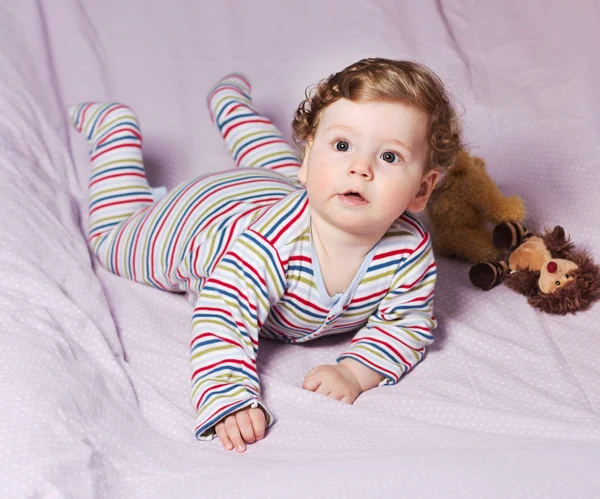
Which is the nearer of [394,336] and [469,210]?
[394,336]

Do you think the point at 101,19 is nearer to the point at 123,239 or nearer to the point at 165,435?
the point at 123,239

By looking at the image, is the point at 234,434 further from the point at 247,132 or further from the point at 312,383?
the point at 247,132

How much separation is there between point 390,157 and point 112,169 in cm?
69

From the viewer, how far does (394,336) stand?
1.27m

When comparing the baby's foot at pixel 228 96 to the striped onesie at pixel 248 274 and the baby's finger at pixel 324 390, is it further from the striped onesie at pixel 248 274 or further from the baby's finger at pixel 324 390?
the baby's finger at pixel 324 390

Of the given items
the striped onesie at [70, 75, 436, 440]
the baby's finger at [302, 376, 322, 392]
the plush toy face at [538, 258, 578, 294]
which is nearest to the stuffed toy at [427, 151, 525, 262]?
the plush toy face at [538, 258, 578, 294]

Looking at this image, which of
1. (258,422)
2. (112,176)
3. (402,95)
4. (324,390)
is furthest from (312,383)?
(112,176)

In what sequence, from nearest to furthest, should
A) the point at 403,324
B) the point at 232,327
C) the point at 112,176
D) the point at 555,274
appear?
1. the point at 232,327
2. the point at 403,324
3. the point at 555,274
4. the point at 112,176

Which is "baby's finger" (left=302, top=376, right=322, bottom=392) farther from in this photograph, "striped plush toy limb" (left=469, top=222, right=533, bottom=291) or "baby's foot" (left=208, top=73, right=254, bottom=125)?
"baby's foot" (left=208, top=73, right=254, bottom=125)

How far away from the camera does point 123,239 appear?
4.90 ft

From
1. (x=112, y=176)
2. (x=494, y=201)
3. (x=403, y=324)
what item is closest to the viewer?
(x=403, y=324)

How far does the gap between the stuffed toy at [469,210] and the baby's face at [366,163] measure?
0.37 m

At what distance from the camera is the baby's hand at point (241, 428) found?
107 cm

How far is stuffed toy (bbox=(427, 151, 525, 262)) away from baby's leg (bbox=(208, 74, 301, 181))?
0.98ft
